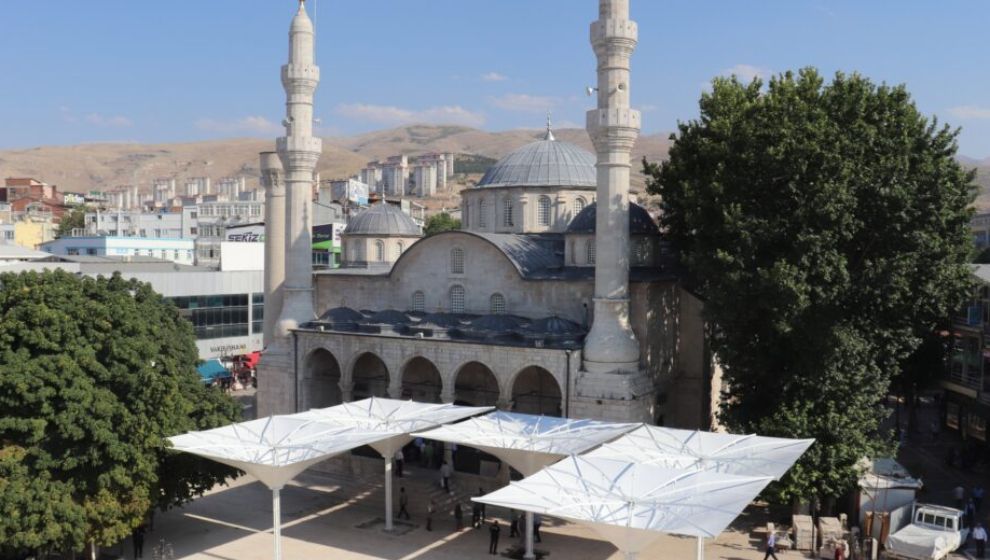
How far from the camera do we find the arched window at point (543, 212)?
105 feet

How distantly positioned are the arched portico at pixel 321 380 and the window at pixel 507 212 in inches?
330

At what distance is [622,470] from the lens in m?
16.2

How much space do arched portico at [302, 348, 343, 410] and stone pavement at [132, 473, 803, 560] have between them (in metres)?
5.11

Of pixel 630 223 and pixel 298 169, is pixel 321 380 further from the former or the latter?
pixel 630 223

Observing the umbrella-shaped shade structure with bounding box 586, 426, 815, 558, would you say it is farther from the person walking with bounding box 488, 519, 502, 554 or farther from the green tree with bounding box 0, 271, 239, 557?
the green tree with bounding box 0, 271, 239, 557

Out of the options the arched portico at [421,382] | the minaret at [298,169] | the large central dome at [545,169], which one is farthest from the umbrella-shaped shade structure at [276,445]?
the large central dome at [545,169]

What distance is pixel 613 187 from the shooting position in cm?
2395

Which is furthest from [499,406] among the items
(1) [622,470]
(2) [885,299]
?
(2) [885,299]

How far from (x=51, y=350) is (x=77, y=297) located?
1.53 m

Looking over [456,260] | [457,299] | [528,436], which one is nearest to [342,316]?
[457,299]

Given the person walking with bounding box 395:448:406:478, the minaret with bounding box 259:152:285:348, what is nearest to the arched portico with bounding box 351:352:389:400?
the minaret with bounding box 259:152:285:348

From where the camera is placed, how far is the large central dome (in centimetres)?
3206

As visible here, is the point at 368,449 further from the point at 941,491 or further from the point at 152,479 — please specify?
the point at 941,491

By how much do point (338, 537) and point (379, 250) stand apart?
15.4 m
